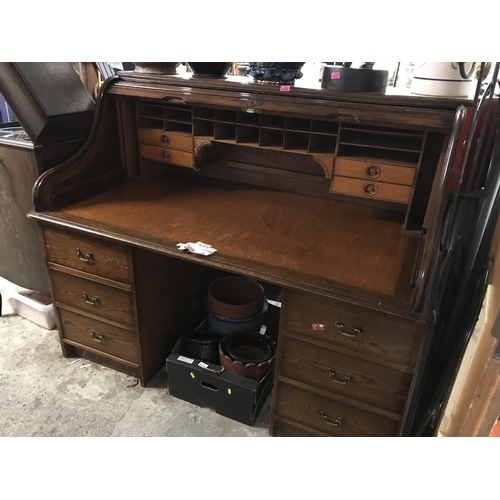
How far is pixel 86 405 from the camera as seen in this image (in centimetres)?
162

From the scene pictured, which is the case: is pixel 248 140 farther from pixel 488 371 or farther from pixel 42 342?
pixel 42 342

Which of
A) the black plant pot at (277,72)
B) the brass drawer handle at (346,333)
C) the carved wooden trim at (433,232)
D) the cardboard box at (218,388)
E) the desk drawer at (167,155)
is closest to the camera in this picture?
the carved wooden trim at (433,232)

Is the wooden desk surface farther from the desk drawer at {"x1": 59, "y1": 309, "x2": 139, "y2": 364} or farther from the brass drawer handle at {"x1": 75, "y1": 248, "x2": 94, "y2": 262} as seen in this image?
the desk drawer at {"x1": 59, "y1": 309, "x2": 139, "y2": 364}

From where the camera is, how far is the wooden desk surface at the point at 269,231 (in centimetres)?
115

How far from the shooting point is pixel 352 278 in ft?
3.76

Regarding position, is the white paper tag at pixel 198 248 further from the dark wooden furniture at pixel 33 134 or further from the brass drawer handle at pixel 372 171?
the dark wooden furniture at pixel 33 134

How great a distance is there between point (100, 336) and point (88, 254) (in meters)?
0.41

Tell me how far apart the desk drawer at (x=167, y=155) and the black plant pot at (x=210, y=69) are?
0.31 metres

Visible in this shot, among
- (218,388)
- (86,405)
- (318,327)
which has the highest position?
(318,327)

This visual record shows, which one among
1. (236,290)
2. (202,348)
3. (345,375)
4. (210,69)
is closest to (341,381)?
(345,375)

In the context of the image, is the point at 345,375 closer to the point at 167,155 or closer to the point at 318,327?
the point at 318,327

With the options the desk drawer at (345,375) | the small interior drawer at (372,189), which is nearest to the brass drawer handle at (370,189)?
the small interior drawer at (372,189)

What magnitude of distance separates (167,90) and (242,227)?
565 mm

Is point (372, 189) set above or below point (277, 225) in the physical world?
above
